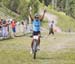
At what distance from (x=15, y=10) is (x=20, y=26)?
25.8 meters

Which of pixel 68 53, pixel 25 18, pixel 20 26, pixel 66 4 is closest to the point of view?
pixel 68 53

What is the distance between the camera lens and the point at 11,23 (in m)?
36.9

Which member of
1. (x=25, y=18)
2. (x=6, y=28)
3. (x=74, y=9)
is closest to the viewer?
(x=6, y=28)

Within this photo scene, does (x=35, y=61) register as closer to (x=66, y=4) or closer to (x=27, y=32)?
(x=27, y=32)

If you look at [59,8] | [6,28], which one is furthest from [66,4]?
[6,28]

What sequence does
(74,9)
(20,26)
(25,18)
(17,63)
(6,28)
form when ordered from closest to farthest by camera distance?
(17,63), (6,28), (20,26), (25,18), (74,9)

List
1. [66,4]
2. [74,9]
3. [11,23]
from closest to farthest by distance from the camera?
[11,23]
[74,9]
[66,4]

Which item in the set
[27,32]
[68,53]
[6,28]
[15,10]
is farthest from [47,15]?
[68,53]

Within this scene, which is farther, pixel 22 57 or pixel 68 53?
pixel 68 53

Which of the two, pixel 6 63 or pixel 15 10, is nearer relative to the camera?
pixel 6 63

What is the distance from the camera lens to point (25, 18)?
57.1 m

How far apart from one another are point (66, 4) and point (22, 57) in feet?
287

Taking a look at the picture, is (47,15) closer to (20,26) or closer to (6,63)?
(20,26)

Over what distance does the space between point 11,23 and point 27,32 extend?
4756 mm
